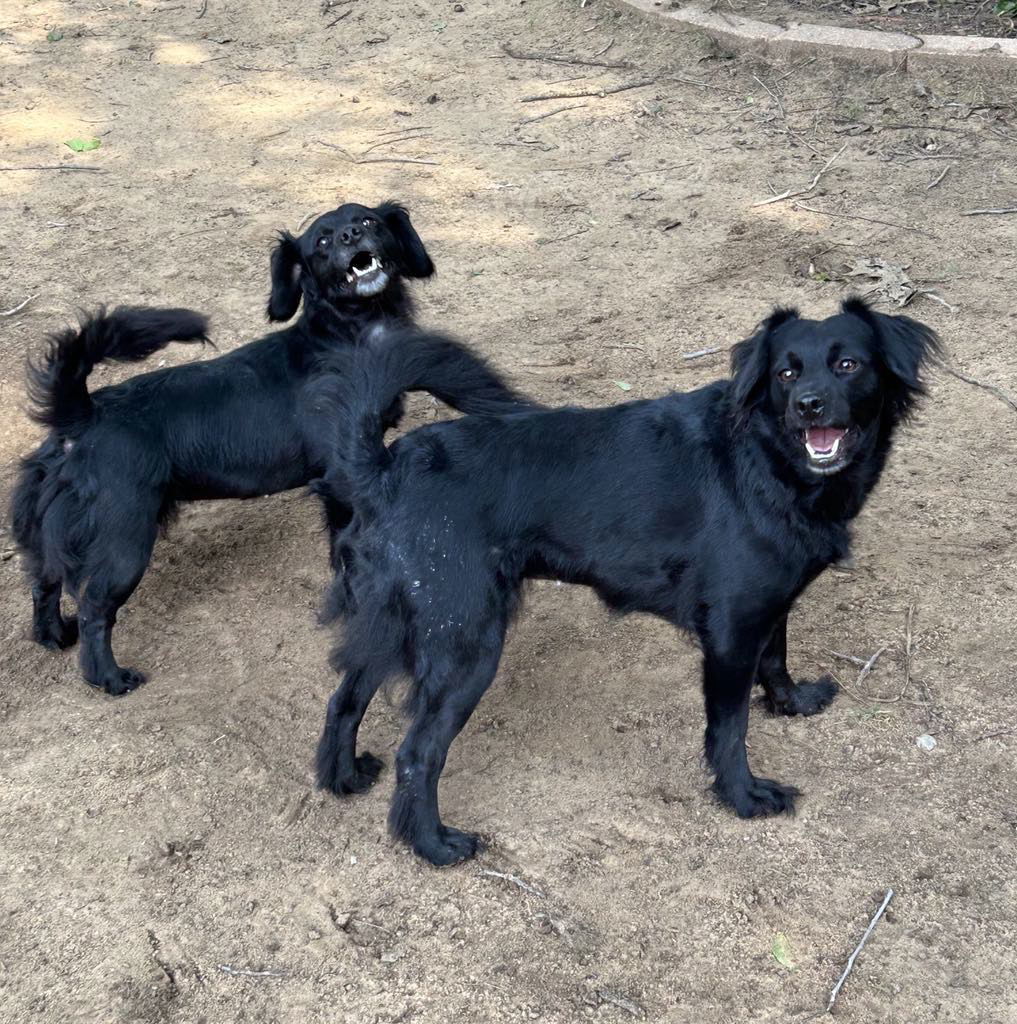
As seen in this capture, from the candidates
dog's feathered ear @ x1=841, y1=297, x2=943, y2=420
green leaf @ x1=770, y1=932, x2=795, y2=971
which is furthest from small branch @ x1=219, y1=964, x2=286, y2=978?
dog's feathered ear @ x1=841, y1=297, x2=943, y2=420

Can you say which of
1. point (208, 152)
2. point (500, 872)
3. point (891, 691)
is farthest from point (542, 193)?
point (500, 872)

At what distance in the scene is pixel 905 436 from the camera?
5676 mm

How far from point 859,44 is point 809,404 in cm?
607

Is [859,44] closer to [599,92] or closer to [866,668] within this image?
[599,92]

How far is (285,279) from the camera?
522 cm

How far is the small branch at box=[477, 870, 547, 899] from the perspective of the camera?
3.71m

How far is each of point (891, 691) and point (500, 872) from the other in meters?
1.57

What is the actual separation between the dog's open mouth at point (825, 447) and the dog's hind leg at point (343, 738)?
154 cm

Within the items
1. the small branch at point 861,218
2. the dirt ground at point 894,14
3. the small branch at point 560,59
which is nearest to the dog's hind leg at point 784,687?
the small branch at point 861,218

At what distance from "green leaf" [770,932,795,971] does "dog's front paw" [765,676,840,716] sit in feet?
3.22

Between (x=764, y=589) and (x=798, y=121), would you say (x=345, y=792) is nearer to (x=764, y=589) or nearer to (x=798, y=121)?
(x=764, y=589)

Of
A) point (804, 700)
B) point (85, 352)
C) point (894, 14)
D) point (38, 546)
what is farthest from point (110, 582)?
point (894, 14)

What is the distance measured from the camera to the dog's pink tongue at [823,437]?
361 cm

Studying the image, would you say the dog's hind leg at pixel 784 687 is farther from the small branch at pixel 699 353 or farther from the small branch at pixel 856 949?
the small branch at pixel 699 353
